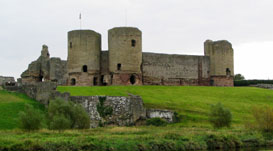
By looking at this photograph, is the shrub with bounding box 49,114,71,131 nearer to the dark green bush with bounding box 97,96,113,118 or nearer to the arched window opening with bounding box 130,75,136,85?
the dark green bush with bounding box 97,96,113,118

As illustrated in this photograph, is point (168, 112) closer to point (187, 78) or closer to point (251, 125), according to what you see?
point (251, 125)

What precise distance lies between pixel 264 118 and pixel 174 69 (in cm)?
2495

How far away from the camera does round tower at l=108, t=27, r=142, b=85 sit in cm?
4947

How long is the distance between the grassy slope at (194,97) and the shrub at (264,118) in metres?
3.32

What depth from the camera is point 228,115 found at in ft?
105

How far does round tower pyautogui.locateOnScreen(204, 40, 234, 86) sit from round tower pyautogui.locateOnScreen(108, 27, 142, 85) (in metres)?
11.9

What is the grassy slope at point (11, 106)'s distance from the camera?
103 ft

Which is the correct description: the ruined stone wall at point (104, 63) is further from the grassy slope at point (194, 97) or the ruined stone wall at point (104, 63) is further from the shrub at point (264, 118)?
the shrub at point (264, 118)

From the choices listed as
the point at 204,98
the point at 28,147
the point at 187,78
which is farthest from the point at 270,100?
the point at 28,147

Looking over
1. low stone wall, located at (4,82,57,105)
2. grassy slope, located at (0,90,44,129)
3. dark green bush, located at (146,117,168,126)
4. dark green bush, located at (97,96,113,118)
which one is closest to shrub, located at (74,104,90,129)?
grassy slope, located at (0,90,44,129)

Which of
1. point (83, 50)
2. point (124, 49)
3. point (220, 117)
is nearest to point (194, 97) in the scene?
point (124, 49)

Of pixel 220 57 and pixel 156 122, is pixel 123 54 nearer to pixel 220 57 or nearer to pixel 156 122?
pixel 220 57

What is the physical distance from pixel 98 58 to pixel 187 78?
1193 centimetres

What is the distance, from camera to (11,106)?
112 ft
